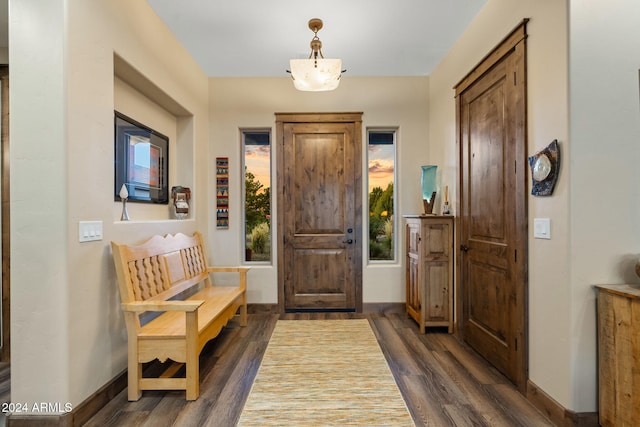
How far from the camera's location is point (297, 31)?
310cm

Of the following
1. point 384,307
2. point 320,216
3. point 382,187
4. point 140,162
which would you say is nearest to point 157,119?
point 140,162

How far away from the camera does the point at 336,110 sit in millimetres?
4113

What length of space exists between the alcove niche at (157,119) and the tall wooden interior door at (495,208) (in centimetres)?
286

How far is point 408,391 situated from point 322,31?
3166 millimetres

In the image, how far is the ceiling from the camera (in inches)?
108

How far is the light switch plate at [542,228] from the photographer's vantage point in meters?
1.98

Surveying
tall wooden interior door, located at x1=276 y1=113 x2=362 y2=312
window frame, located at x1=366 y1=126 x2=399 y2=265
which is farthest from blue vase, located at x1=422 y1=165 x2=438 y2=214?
tall wooden interior door, located at x1=276 y1=113 x2=362 y2=312

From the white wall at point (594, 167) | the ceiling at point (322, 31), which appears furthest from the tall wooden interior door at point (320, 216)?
the white wall at point (594, 167)

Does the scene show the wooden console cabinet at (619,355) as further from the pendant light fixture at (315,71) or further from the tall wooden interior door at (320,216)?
the tall wooden interior door at (320,216)

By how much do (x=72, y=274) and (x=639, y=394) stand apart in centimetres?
306

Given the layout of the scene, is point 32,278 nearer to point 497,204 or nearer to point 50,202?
point 50,202

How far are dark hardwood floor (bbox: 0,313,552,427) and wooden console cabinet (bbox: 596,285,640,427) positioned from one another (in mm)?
380

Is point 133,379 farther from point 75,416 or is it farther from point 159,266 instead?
point 159,266

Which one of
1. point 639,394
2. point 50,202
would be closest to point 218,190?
point 50,202
